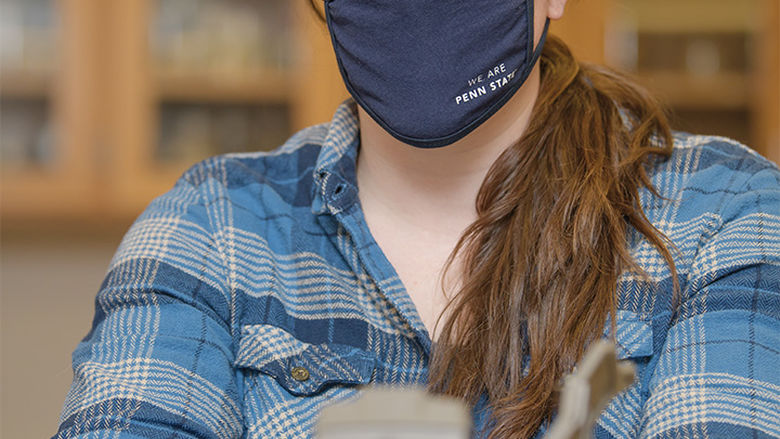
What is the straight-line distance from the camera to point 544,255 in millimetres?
843

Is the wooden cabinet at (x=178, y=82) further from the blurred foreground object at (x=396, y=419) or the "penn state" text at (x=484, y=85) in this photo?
the blurred foreground object at (x=396, y=419)

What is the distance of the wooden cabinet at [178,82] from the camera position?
2.08 meters

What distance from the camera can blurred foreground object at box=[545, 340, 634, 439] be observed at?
1.34ft

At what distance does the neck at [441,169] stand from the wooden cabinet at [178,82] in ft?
3.54

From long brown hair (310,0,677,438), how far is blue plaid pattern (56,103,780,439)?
0.09 feet

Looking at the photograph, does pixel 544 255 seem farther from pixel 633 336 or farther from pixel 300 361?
pixel 300 361

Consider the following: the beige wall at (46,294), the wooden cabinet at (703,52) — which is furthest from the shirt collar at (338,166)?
the beige wall at (46,294)

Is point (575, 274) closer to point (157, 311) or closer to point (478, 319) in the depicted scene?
point (478, 319)

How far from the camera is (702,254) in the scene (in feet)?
2.72

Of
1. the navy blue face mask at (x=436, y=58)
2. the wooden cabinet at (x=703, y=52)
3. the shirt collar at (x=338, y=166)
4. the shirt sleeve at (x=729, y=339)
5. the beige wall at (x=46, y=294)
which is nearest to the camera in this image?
the shirt sleeve at (x=729, y=339)

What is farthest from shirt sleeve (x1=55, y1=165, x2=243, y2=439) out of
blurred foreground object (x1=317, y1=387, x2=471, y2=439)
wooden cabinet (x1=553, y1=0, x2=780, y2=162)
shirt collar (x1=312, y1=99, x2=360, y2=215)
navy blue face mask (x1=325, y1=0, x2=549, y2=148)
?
wooden cabinet (x1=553, y1=0, x2=780, y2=162)

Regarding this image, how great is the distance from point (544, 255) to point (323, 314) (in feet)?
0.76

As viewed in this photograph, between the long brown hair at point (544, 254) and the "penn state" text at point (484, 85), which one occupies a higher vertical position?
the "penn state" text at point (484, 85)

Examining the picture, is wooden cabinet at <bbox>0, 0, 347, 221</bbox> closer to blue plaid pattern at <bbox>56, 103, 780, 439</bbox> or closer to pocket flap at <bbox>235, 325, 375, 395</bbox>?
blue plaid pattern at <bbox>56, 103, 780, 439</bbox>
